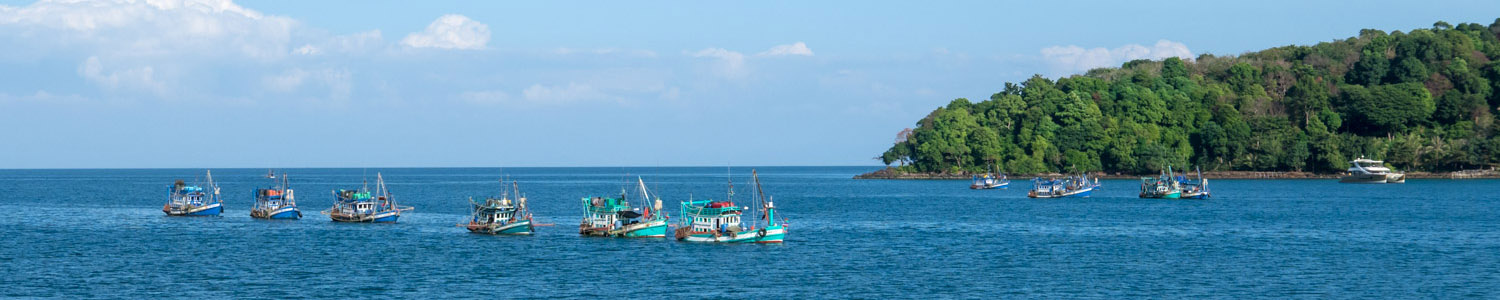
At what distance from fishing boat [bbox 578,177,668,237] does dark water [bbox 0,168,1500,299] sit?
7.32ft

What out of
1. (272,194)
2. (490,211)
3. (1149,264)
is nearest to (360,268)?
(490,211)

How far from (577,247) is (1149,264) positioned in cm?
3654

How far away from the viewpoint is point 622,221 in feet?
317

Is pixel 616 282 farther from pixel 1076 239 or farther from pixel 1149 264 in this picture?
pixel 1076 239

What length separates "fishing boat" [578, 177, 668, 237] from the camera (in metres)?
95.3

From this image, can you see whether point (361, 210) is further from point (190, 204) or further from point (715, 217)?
point (715, 217)

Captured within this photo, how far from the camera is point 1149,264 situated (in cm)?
7756

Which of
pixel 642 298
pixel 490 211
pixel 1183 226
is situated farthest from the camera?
pixel 1183 226

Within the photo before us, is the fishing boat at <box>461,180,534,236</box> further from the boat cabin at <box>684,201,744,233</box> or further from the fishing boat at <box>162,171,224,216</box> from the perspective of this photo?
the fishing boat at <box>162,171,224,216</box>

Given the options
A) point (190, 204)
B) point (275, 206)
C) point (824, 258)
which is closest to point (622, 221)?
point (824, 258)

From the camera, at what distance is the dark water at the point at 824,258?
66125 millimetres

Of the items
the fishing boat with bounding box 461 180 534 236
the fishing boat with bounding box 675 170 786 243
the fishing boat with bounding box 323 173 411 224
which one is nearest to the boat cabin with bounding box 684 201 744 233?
the fishing boat with bounding box 675 170 786 243

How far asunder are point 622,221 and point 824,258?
2018 cm

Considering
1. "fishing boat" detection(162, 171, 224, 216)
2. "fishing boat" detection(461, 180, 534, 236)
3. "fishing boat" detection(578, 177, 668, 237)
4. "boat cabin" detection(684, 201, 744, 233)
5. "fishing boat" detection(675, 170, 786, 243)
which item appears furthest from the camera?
"fishing boat" detection(162, 171, 224, 216)
